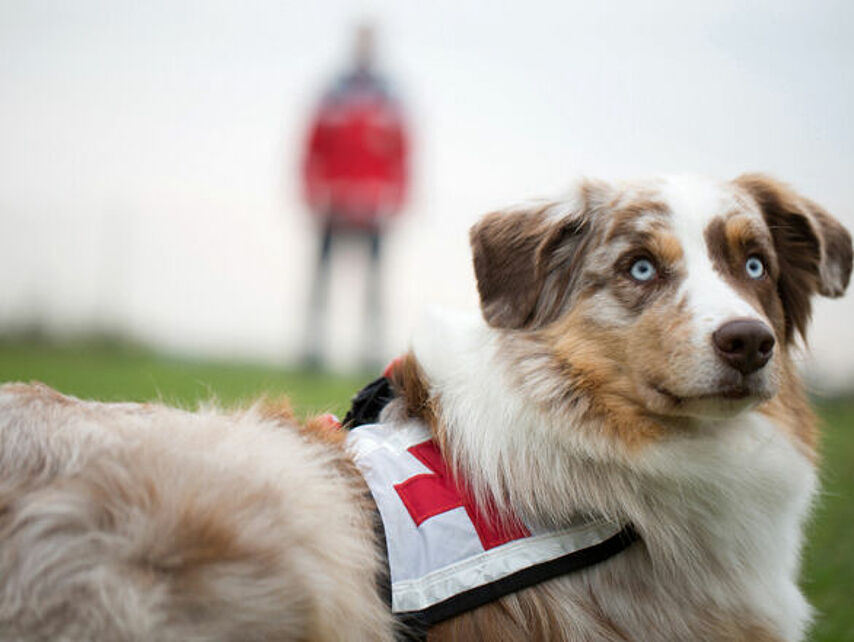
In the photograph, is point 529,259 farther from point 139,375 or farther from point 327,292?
point 327,292

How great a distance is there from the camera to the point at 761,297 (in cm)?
298

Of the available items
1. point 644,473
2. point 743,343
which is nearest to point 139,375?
point 644,473

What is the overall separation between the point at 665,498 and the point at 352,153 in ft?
35.3

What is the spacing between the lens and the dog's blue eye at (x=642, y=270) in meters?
2.85

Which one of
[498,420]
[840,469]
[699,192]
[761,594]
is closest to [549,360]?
[498,420]

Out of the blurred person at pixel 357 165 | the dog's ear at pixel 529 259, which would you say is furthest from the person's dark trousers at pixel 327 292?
the dog's ear at pixel 529 259

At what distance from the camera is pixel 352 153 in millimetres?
12867

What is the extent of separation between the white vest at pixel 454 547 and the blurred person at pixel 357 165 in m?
9.91

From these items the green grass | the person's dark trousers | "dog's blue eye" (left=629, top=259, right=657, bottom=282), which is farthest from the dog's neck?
the person's dark trousers

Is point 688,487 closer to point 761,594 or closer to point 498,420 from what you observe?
point 761,594

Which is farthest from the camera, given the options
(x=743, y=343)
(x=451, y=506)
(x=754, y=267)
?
(x=754, y=267)

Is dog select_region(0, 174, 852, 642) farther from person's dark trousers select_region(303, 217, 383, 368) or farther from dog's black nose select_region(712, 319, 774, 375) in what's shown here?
person's dark trousers select_region(303, 217, 383, 368)

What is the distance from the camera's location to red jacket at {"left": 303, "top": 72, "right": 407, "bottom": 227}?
12.8 metres

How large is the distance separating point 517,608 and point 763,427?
3.51 feet
